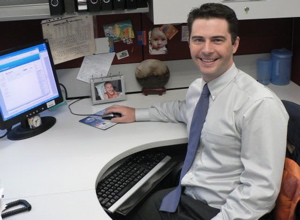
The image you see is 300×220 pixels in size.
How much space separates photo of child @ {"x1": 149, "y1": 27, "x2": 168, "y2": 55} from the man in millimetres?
607

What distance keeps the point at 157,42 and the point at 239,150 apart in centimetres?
94

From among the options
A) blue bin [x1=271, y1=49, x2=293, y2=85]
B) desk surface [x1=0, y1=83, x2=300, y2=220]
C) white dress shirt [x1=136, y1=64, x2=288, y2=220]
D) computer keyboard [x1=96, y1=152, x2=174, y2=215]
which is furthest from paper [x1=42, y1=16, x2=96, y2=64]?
blue bin [x1=271, y1=49, x2=293, y2=85]

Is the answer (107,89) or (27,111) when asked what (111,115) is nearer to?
(107,89)

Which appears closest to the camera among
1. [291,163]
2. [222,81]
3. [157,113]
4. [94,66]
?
[291,163]

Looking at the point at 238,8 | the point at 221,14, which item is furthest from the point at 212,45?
the point at 238,8

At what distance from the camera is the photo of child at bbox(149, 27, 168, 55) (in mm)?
2143

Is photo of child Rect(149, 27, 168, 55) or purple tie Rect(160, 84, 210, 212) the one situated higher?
photo of child Rect(149, 27, 168, 55)

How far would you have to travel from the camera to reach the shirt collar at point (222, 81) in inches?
58.3

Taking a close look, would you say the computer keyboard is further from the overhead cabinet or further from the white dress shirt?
the overhead cabinet

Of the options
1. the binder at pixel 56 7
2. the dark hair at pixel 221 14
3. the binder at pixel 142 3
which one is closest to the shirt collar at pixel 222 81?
the dark hair at pixel 221 14

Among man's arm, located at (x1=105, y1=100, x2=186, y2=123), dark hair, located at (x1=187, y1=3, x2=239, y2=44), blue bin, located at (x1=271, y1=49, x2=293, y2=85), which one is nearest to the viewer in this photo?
dark hair, located at (x1=187, y1=3, x2=239, y2=44)

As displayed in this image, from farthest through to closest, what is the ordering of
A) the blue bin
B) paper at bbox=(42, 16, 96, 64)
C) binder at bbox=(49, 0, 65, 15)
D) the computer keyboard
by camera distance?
the blue bin → paper at bbox=(42, 16, 96, 64) → binder at bbox=(49, 0, 65, 15) → the computer keyboard

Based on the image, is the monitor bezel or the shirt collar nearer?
the shirt collar

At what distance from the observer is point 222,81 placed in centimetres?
149
